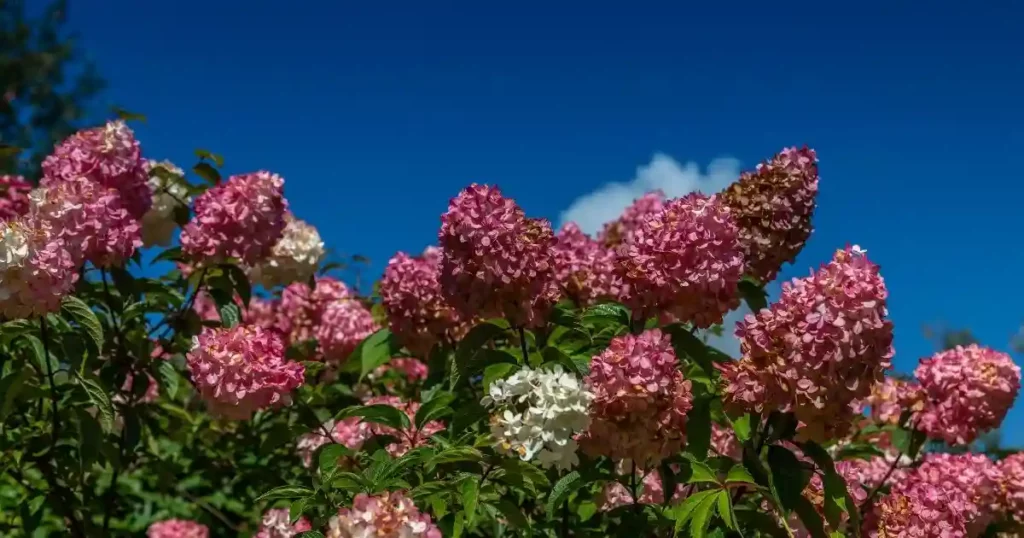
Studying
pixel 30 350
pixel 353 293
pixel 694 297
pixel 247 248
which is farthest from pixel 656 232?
pixel 353 293

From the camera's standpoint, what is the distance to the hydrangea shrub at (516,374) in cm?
267

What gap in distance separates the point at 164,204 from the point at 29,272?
181cm

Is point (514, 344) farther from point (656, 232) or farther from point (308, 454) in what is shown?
point (656, 232)

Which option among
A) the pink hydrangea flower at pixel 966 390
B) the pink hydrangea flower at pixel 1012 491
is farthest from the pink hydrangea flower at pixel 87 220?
the pink hydrangea flower at pixel 1012 491

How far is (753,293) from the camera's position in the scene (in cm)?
338

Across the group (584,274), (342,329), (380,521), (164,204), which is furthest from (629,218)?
(380,521)

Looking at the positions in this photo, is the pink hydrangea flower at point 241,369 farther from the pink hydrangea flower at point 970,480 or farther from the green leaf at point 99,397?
the pink hydrangea flower at point 970,480

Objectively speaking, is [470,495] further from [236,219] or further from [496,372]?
[236,219]

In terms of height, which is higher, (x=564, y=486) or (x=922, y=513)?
(x=922, y=513)

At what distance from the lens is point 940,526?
326 centimetres

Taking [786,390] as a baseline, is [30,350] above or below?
above

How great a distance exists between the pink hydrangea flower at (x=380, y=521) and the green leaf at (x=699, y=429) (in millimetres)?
817

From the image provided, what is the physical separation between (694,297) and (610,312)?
331 mm

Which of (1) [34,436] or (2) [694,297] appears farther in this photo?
(1) [34,436]
